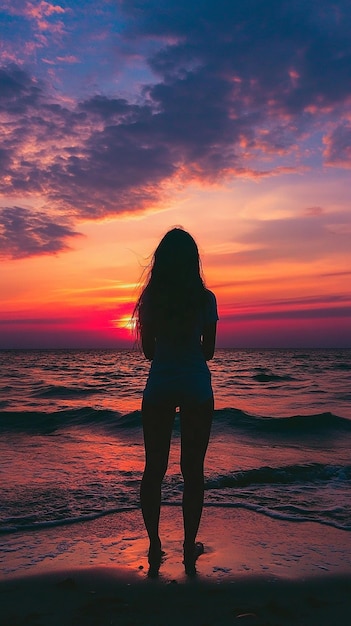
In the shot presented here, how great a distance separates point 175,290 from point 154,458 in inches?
46.5

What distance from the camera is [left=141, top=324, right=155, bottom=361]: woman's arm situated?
359 cm

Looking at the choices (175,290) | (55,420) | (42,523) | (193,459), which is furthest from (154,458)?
(55,420)

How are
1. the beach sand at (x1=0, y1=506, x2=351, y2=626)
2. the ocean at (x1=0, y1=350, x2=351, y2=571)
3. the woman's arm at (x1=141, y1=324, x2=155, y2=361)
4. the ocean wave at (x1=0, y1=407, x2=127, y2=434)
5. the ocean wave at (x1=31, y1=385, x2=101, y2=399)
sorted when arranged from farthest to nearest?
the ocean wave at (x1=31, y1=385, x2=101, y2=399)
the ocean wave at (x1=0, y1=407, x2=127, y2=434)
the ocean at (x1=0, y1=350, x2=351, y2=571)
the woman's arm at (x1=141, y1=324, x2=155, y2=361)
the beach sand at (x1=0, y1=506, x2=351, y2=626)

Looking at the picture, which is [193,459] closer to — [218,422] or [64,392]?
[218,422]

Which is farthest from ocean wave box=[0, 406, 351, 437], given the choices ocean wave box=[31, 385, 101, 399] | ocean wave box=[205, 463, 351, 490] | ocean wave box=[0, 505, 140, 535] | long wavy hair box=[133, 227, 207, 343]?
long wavy hair box=[133, 227, 207, 343]

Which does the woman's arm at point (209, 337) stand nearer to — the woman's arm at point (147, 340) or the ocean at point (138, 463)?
the woman's arm at point (147, 340)

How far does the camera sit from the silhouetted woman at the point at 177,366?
3.46 meters

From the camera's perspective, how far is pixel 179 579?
11.0ft

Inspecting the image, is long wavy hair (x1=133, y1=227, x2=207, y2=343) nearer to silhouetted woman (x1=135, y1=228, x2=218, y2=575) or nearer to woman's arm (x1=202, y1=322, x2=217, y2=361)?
silhouetted woman (x1=135, y1=228, x2=218, y2=575)

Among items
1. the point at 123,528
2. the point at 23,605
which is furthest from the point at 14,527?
the point at 23,605

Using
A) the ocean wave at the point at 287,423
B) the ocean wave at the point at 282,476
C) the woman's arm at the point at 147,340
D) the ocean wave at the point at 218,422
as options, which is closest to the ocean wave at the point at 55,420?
the ocean wave at the point at 218,422

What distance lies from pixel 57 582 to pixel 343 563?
2025 millimetres

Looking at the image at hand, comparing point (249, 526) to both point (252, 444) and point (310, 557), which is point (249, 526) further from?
point (252, 444)

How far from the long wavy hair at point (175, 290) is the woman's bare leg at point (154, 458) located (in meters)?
0.53
